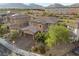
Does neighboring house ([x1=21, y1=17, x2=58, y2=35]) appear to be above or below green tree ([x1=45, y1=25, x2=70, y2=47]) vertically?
above

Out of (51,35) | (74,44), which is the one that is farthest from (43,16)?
(74,44)

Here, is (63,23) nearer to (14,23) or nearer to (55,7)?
(55,7)

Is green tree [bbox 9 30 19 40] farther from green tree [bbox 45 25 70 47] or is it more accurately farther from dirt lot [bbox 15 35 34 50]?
green tree [bbox 45 25 70 47]

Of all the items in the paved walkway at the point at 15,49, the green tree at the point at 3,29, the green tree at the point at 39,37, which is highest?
the green tree at the point at 3,29

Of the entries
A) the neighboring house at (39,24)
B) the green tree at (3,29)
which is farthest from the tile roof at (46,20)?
the green tree at (3,29)

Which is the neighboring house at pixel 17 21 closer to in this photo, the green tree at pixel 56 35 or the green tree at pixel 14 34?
the green tree at pixel 14 34

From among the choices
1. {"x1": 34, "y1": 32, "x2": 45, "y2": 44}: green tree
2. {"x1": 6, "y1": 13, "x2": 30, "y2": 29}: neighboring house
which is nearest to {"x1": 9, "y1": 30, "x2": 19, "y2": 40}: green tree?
{"x1": 6, "y1": 13, "x2": 30, "y2": 29}: neighboring house

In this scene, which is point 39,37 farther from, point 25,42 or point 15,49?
point 15,49

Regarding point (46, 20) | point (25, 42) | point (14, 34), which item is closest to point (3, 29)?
point (14, 34)
